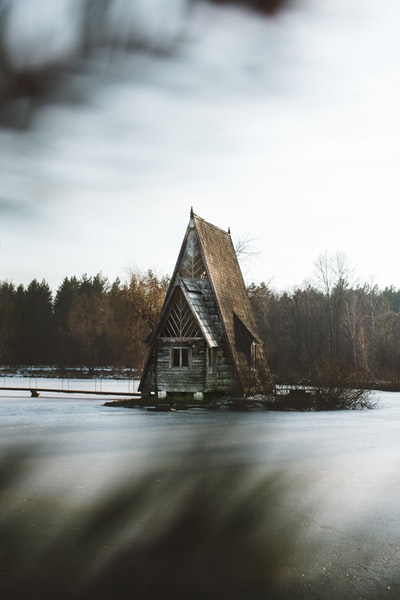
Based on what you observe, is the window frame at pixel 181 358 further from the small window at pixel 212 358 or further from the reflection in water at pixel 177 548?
the reflection in water at pixel 177 548

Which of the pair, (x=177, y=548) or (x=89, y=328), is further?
(x=89, y=328)

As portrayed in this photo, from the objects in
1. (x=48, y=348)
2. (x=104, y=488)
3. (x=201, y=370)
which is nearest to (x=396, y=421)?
(x=201, y=370)

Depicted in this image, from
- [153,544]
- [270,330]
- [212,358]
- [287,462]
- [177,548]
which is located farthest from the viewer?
[270,330]

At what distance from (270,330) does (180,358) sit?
19940 mm

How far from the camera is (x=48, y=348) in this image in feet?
170

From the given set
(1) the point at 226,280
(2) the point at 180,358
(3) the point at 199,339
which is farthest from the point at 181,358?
(1) the point at 226,280

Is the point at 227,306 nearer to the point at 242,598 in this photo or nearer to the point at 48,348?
the point at 242,598

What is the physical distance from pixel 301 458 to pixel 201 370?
11.1 meters

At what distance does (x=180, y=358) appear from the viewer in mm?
19688

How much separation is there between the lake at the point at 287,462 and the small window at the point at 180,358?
3406mm

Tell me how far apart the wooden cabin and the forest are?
2590 millimetres

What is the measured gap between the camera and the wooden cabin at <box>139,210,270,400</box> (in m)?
19.6

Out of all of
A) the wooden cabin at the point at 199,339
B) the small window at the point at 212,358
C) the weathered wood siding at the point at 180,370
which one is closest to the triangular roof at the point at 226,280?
the wooden cabin at the point at 199,339

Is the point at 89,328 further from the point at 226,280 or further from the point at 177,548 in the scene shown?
the point at 177,548
